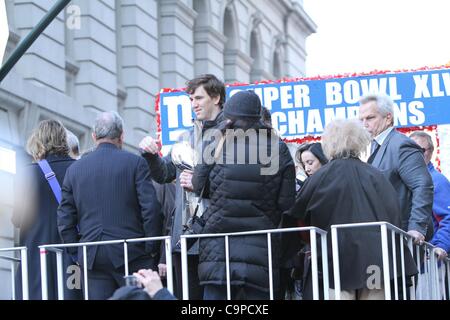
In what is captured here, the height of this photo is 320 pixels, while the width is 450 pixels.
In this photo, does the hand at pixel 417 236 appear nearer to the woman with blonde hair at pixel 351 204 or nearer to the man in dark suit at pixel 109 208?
the woman with blonde hair at pixel 351 204

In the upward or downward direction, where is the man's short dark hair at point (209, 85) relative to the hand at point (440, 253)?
upward

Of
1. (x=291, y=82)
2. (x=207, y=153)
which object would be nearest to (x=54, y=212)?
(x=207, y=153)

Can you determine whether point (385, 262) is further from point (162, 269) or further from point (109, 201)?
point (109, 201)

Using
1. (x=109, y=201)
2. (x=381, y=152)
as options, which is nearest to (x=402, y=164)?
(x=381, y=152)

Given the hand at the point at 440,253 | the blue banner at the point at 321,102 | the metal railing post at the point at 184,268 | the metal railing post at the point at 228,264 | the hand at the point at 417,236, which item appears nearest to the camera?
the metal railing post at the point at 228,264

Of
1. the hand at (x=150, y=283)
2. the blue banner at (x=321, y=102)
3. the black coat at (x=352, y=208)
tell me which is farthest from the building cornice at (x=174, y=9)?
the hand at (x=150, y=283)

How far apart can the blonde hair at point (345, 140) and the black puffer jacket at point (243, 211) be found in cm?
30

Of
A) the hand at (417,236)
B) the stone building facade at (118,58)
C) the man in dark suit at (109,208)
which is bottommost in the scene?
the hand at (417,236)

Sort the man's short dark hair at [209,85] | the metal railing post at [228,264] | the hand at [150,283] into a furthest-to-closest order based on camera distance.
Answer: the man's short dark hair at [209,85] → the metal railing post at [228,264] → the hand at [150,283]

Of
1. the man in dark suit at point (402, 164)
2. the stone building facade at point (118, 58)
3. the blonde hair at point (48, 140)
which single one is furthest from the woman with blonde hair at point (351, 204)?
the stone building facade at point (118, 58)

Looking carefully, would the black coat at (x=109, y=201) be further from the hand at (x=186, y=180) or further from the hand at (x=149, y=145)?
the hand at (x=186, y=180)

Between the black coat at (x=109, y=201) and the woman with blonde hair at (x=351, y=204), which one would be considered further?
the black coat at (x=109, y=201)

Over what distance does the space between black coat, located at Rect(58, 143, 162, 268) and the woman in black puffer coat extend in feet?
2.13

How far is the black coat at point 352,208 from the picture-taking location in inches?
344
